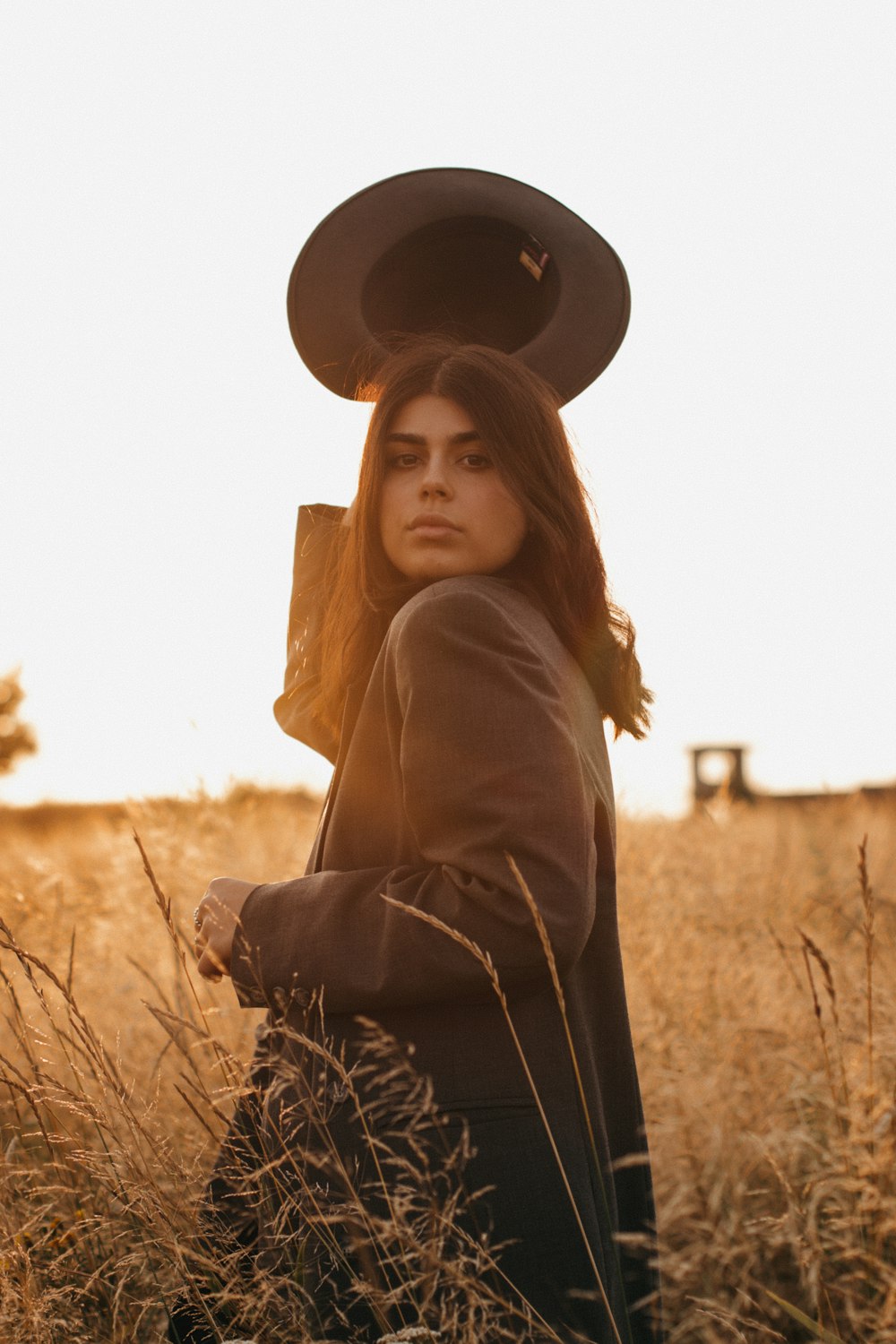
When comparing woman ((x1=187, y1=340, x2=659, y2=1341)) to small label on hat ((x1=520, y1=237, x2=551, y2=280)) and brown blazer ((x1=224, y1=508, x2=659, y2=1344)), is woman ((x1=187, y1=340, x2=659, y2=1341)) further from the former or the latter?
small label on hat ((x1=520, y1=237, x2=551, y2=280))

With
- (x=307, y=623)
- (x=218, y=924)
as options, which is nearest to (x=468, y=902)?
(x=218, y=924)

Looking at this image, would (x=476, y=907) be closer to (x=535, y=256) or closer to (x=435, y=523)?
(x=435, y=523)

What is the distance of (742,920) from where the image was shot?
170 inches

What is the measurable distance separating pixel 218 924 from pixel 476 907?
0.43 m

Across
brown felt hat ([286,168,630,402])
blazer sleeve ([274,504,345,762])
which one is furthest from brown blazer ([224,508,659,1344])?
brown felt hat ([286,168,630,402])

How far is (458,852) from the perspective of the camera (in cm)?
141

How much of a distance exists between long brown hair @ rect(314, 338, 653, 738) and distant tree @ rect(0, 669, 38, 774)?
119 feet

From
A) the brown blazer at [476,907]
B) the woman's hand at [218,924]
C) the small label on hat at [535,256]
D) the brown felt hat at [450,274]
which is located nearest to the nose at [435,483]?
the brown blazer at [476,907]

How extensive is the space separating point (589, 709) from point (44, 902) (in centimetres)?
259

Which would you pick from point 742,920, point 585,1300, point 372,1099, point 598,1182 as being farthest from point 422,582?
point 742,920

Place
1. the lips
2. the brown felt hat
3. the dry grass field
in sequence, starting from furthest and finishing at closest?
the brown felt hat, the lips, the dry grass field

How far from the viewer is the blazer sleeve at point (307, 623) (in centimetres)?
212

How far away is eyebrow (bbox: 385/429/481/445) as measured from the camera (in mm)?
1812

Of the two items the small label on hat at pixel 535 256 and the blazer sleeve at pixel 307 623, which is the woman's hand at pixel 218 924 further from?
the small label on hat at pixel 535 256
